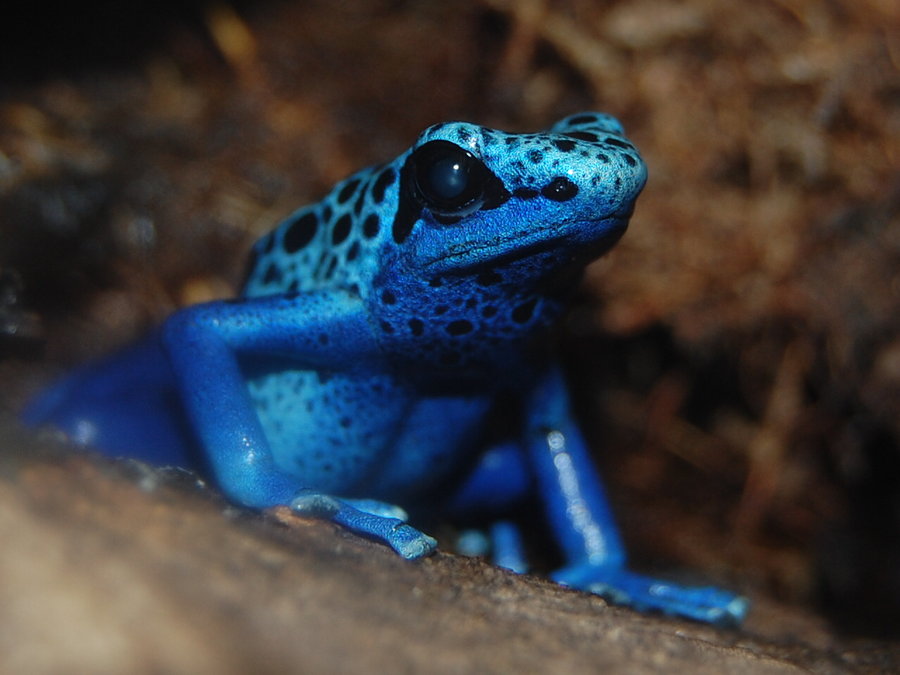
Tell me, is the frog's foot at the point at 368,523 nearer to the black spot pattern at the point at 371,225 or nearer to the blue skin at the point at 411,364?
the blue skin at the point at 411,364

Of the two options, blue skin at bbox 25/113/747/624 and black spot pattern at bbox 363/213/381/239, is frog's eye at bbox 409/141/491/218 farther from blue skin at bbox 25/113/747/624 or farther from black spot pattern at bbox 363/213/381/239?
black spot pattern at bbox 363/213/381/239

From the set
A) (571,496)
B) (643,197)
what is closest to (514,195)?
(571,496)

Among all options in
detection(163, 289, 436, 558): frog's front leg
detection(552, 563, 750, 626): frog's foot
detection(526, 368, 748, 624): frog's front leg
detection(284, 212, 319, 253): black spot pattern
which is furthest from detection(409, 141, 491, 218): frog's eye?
detection(552, 563, 750, 626): frog's foot

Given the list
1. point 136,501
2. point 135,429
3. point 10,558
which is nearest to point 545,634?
point 136,501

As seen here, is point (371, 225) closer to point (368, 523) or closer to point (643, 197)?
point (368, 523)

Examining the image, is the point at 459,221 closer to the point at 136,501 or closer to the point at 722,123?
the point at 136,501

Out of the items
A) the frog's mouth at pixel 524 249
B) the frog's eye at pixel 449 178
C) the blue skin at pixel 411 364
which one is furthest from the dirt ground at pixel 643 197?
the frog's eye at pixel 449 178
